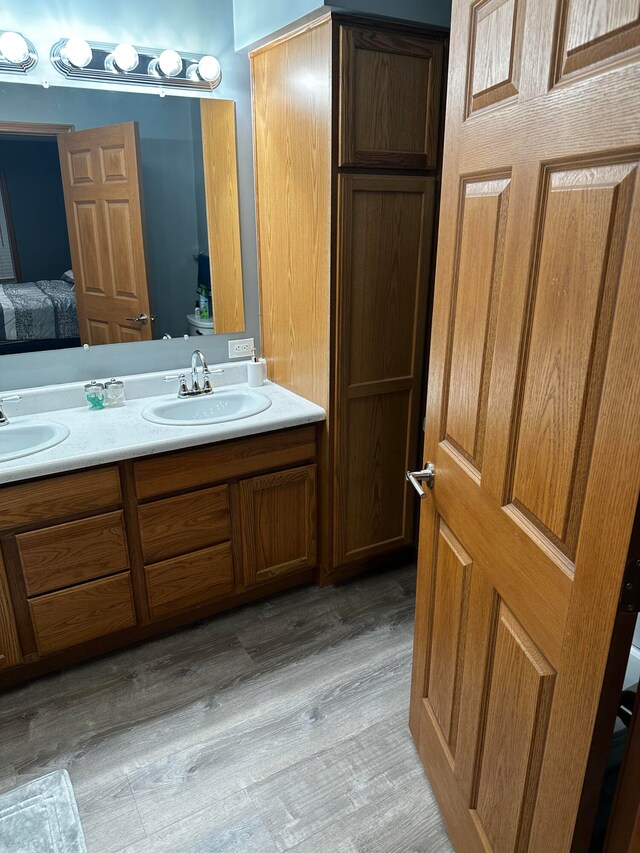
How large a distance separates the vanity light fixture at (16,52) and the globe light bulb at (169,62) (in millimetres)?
413

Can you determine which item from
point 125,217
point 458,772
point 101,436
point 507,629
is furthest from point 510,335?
point 125,217

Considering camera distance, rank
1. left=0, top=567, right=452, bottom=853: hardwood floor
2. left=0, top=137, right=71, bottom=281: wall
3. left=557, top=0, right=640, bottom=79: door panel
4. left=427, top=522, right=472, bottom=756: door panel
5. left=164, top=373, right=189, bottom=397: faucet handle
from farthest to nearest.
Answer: left=164, top=373, right=189, bottom=397: faucet handle, left=0, top=137, right=71, bottom=281: wall, left=0, top=567, right=452, bottom=853: hardwood floor, left=427, top=522, right=472, bottom=756: door panel, left=557, top=0, right=640, bottom=79: door panel

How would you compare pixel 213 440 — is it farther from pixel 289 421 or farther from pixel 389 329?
pixel 389 329

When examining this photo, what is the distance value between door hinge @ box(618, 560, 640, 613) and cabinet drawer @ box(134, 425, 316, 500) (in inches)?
59.1

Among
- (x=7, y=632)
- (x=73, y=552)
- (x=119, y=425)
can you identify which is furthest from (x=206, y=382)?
(x=7, y=632)

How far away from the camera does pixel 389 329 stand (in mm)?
2244

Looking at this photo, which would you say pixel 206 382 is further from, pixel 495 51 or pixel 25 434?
pixel 495 51

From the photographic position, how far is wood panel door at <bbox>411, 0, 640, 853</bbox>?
0.78 metres

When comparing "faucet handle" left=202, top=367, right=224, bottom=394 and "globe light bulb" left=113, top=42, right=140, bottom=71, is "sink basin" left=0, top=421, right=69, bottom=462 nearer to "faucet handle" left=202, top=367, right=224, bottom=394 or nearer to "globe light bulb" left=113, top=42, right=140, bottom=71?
"faucet handle" left=202, top=367, right=224, bottom=394

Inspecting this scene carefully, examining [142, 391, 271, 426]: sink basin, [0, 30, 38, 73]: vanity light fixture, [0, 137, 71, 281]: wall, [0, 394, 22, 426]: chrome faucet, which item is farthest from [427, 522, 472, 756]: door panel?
[0, 30, 38, 73]: vanity light fixture

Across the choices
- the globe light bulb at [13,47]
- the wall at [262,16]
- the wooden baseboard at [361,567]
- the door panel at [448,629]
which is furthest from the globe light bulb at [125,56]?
the wooden baseboard at [361,567]

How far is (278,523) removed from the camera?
2326 mm

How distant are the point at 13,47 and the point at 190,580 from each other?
1.87 metres

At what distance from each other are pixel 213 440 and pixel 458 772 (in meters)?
1.21
